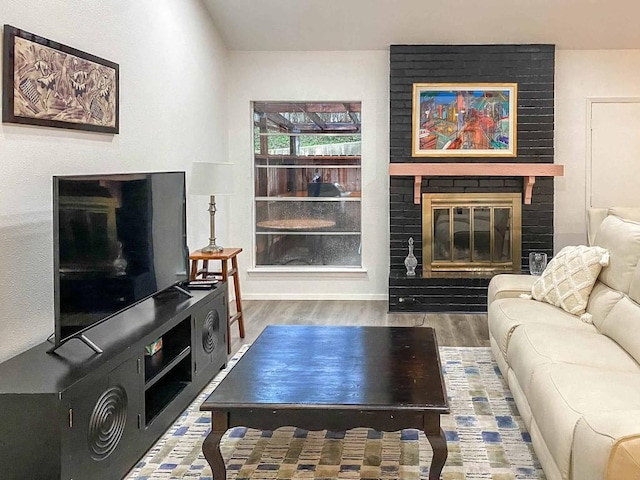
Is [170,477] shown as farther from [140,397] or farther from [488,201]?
[488,201]

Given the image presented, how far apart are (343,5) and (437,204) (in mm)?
1959

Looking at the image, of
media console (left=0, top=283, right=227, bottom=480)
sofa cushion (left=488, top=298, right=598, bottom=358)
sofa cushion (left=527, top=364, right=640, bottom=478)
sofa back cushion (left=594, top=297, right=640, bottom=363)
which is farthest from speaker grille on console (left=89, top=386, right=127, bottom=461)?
sofa back cushion (left=594, top=297, right=640, bottom=363)

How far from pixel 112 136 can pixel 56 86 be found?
2.26 feet

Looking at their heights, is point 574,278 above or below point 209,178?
below

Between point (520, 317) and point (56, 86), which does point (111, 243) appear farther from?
point (520, 317)

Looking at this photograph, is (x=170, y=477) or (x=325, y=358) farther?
(x=325, y=358)

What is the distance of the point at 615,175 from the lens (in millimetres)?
6145


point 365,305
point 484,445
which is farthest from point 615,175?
point 484,445

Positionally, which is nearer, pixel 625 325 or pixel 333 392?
pixel 333 392

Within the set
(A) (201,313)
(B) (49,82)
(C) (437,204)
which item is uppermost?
(B) (49,82)

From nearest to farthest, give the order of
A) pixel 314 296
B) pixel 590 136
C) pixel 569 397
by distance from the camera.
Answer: pixel 569 397 < pixel 590 136 < pixel 314 296

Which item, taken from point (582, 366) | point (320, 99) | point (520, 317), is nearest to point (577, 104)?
point (320, 99)

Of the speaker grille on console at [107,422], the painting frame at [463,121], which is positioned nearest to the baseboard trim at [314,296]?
the painting frame at [463,121]

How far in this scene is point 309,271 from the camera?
645 centimetres
